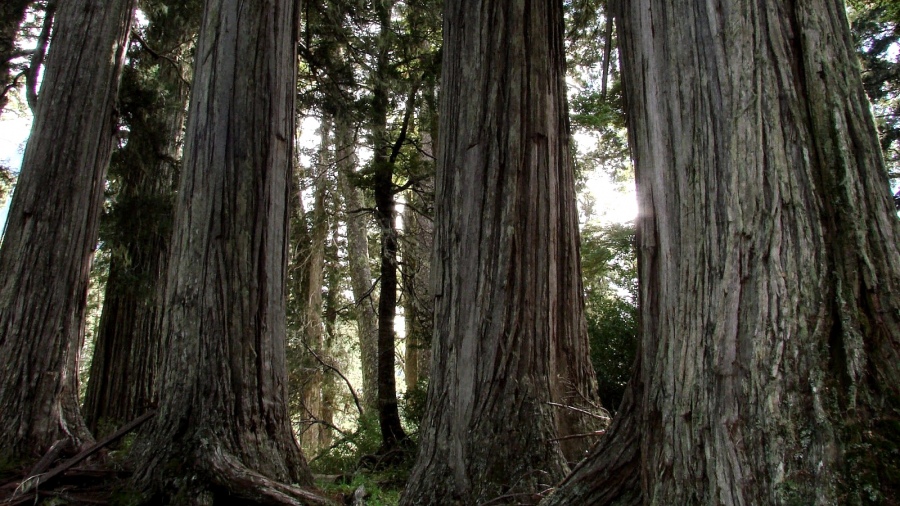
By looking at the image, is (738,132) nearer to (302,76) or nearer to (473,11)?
(473,11)

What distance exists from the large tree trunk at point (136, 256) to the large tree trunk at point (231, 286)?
4.46 metres

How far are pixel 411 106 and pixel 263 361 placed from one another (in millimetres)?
6271

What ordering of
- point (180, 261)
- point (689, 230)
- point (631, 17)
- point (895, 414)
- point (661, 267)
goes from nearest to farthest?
point (895, 414)
point (689, 230)
point (661, 267)
point (631, 17)
point (180, 261)

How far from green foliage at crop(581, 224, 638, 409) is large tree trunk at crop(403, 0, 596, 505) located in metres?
3.48

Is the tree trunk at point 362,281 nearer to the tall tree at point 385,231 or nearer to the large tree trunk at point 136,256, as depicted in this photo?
the tall tree at point 385,231

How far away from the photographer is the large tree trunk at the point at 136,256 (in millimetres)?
8664

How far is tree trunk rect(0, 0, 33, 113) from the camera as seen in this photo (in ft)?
30.6

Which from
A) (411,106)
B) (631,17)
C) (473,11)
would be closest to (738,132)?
(631,17)

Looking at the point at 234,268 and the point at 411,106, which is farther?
the point at 411,106

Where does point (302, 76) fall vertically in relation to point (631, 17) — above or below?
above

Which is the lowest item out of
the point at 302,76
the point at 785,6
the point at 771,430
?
the point at 771,430

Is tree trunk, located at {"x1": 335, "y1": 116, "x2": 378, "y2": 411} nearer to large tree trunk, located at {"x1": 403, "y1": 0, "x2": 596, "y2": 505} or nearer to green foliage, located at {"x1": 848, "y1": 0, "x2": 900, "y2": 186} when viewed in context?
large tree trunk, located at {"x1": 403, "y1": 0, "x2": 596, "y2": 505}

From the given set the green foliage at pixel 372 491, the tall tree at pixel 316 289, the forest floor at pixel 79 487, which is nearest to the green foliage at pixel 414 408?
the tall tree at pixel 316 289

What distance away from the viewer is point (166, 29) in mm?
10188
